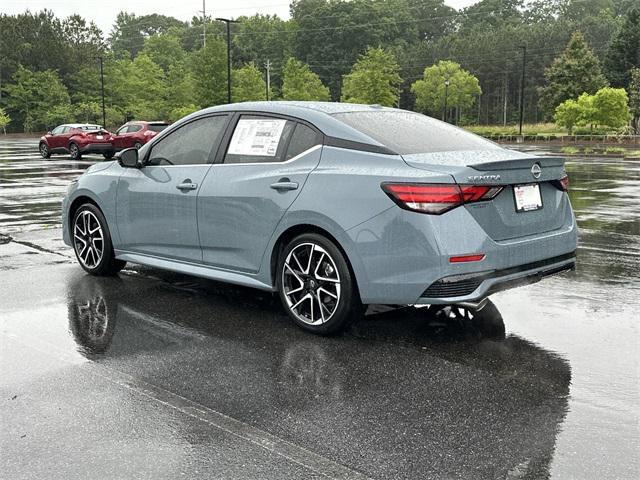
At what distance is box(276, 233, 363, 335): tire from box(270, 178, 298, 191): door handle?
0.36 m

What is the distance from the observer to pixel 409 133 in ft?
18.4

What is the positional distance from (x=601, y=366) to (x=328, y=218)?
1.97m

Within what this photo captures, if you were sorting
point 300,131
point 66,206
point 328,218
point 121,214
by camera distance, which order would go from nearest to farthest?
1. point 328,218
2. point 300,131
3. point 121,214
4. point 66,206

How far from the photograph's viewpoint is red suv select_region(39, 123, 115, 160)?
32094 millimetres

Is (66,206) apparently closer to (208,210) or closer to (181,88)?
(208,210)

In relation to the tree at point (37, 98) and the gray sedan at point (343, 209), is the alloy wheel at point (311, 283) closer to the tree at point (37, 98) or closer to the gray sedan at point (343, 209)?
the gray sedan at point (343, 209)

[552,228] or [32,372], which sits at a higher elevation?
[552,228]

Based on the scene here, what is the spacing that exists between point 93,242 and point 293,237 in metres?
2.69

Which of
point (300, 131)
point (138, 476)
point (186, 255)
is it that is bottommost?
point (138, 476)

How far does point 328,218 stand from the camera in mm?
5109

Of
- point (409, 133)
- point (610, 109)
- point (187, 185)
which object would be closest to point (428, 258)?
point (409, 133)

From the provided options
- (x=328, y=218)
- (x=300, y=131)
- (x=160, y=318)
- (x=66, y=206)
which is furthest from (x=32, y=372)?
(x=66, y=206)

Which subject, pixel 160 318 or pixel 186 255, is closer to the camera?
pixel 160 318

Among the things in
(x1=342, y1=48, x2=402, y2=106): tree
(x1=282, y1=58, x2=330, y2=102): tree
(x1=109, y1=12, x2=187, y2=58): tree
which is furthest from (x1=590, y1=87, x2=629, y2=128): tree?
(x1=109, y1=12, x2=187, y2=58): tree
